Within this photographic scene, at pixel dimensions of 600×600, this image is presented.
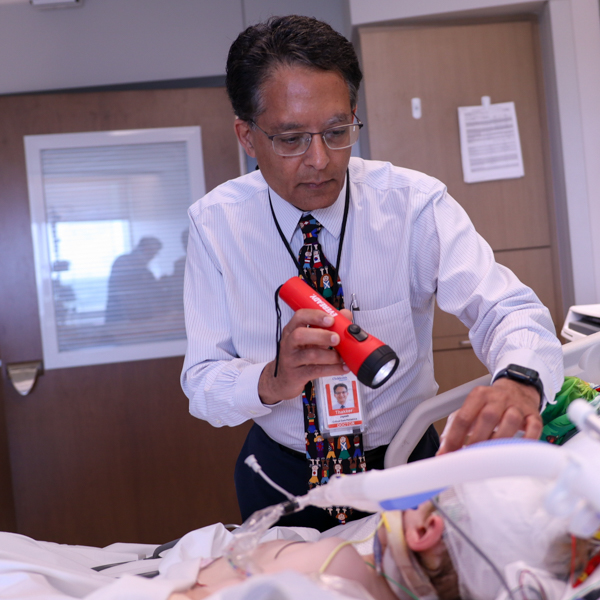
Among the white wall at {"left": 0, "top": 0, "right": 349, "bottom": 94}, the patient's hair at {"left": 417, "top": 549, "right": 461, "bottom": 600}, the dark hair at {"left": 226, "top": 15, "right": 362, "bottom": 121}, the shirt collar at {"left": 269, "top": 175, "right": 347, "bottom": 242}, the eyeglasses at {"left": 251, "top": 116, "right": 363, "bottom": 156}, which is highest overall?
the white wall at {"left": 0, "top": 0, "right": 349, "bottom": 94}

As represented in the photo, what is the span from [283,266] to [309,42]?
0.53 meters

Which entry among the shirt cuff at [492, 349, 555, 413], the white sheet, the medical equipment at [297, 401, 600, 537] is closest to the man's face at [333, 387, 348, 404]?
the white sheet

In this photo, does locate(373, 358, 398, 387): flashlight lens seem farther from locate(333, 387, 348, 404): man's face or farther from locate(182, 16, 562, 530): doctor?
locate(333, 387, 348, 404): man's face

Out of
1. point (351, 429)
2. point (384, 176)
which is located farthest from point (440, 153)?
point (351, 429)

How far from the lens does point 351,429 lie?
1.38m

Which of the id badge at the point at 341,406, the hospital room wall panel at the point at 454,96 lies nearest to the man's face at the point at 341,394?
the id badge at the point at 341,406

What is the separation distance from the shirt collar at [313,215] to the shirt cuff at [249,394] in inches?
15.0

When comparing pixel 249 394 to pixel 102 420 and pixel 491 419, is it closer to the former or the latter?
pixel 491 419

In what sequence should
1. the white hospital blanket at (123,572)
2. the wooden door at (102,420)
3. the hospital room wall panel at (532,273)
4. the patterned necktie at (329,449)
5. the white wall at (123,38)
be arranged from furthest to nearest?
1. the white wall at (123,38)
2. the wooden door at (102,420)
3. the hospital room wall panel at (532,273)
4. the patterned necktie at (329,449)
5. the white hospital blanket at (123,572)

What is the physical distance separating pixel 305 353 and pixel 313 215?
0.49 meters

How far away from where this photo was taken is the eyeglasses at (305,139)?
1.35 metres

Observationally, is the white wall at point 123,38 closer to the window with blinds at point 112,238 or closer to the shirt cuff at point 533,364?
the window with blinds at point 112,238

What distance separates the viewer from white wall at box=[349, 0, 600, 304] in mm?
2719

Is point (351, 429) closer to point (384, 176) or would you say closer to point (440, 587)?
point (440, 587)
